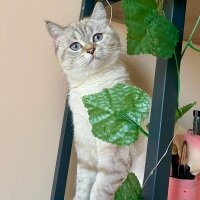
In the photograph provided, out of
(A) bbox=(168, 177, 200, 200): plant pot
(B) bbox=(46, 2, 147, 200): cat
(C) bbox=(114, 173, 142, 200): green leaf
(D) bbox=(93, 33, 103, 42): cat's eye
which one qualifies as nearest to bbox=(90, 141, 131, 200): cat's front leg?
(B) bbox=(46, 2, 147, 200): cat

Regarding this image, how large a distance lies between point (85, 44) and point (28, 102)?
248 millimetres

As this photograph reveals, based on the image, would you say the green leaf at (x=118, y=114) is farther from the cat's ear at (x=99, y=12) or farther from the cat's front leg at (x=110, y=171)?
the cat's ear at (x=99, y=12)

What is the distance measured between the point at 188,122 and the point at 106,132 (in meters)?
0.74

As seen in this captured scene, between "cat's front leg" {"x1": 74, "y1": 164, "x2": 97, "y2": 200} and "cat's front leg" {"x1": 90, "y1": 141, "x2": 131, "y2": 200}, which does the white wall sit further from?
"cat's front leg" {"x1": 90, "y1": 141, "x2": 131, "y2": 200}

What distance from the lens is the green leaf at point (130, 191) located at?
527mm

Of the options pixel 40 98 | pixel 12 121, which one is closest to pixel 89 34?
pixel 40 98

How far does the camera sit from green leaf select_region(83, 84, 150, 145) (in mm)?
539

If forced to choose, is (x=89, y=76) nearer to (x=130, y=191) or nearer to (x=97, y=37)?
(x=97, y=37)

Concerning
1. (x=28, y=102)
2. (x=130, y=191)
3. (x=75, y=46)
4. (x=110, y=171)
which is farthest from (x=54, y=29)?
(x=130, y=191)

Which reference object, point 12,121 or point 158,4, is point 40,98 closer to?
point 12,121

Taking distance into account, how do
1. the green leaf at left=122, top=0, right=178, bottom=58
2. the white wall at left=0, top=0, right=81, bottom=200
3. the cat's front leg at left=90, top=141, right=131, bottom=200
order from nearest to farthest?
the green leaf at left=122, top=0, right=178, bottom=58 → the cat's front leg at left=90, top=141, right=131, bottom=200 → the white wall at left=0, top=0, right=81, bottom=200

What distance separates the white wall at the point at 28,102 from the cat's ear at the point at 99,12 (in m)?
0.12

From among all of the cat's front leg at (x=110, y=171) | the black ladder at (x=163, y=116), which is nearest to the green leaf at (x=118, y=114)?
the black ladder at (x=163, y=116)

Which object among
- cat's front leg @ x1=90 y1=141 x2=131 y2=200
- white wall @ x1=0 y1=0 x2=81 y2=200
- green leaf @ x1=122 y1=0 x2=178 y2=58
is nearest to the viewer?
green leaf @ x1=122 y1=0 x2=178 y2=58
